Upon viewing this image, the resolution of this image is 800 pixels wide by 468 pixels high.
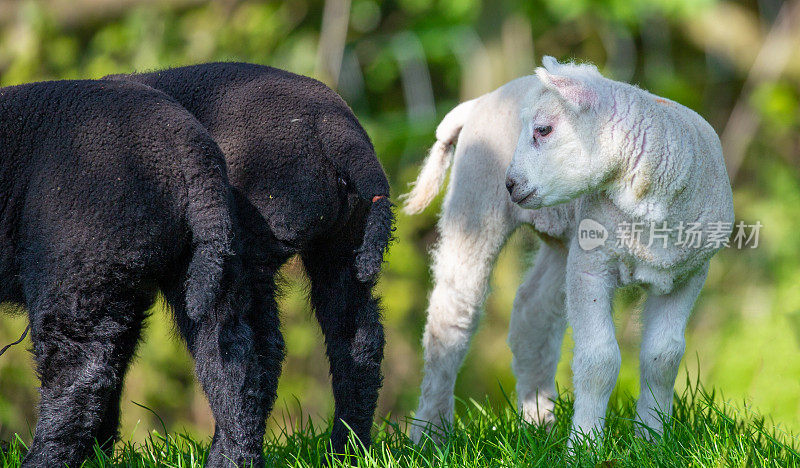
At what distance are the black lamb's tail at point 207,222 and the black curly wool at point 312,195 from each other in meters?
0.22

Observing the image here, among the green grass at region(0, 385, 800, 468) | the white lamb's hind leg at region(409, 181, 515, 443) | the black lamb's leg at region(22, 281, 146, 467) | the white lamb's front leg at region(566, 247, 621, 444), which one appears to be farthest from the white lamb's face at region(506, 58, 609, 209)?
the black lamb's leg at region(22, 281, 146, 467)

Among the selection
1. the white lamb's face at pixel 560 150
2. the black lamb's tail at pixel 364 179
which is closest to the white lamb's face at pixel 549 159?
the white lamb's face at pixel 560 150

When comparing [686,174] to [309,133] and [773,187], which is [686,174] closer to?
[309,133]

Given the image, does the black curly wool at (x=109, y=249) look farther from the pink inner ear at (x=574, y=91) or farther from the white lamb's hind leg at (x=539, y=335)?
the white lamb's hind leg at (x=539, y=335)

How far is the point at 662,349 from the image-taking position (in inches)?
144

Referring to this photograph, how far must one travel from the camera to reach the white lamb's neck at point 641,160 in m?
3.46

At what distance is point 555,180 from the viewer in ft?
11.4

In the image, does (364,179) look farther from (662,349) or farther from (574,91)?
(662,349)

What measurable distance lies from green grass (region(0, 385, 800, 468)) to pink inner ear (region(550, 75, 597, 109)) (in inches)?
54.9

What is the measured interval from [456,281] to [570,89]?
1.24m

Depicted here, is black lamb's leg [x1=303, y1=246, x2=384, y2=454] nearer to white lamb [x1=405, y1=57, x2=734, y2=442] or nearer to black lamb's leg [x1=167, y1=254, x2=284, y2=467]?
black lamb's leg [x1=167, y1=254, x2=284, y2=467]

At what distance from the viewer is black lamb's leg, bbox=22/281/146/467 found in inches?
116

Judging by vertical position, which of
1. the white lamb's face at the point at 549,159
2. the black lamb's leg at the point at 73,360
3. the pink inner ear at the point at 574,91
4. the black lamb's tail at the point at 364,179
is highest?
the pink inner ear at the point at 574,91

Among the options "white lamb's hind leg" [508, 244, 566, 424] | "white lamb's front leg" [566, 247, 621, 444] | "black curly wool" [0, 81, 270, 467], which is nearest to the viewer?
"black curly wool" [0, 81, 270, 467]
